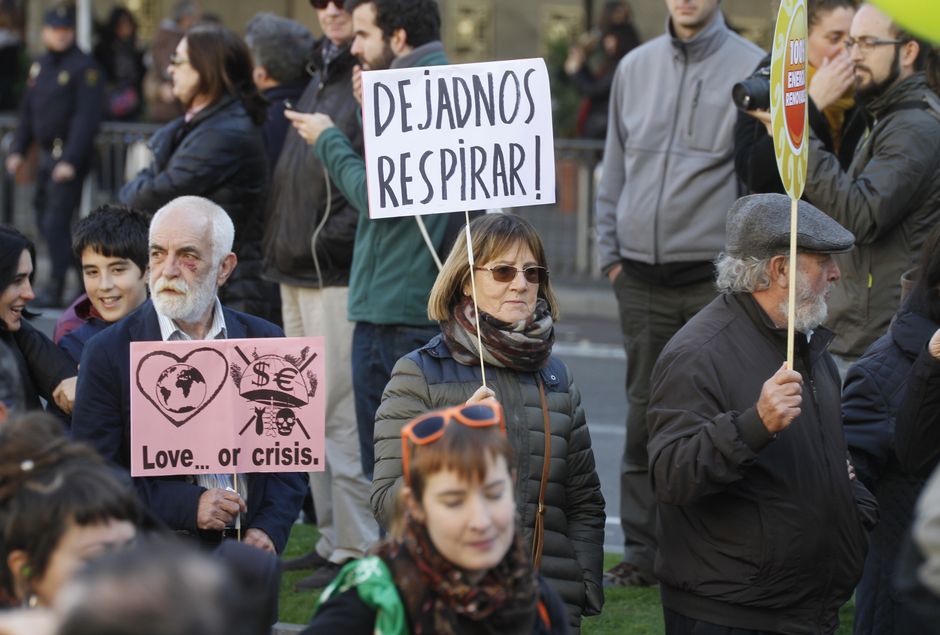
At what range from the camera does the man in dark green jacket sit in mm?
6746

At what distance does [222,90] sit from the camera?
7.58 m

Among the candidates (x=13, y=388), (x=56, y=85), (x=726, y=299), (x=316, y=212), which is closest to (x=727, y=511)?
(x=726, y=299)

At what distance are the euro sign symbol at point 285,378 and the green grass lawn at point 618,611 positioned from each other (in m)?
1.83

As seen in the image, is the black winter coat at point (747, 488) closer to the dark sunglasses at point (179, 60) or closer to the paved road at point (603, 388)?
the paved road at point (603, 388)

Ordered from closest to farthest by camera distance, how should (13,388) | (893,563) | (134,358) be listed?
(13,388) < (134,358) < (893,563)

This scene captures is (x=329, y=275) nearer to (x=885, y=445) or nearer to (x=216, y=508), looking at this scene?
(x=216, y=508)

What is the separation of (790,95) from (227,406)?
1.98 metres

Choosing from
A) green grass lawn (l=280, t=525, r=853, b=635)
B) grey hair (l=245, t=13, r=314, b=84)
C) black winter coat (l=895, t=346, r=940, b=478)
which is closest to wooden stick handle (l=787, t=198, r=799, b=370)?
black winter coat (l=895, t=346, r=940, b=478)

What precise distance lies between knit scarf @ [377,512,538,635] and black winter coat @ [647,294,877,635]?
1.30 meters

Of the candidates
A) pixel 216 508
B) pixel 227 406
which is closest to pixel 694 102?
pixel 227 406

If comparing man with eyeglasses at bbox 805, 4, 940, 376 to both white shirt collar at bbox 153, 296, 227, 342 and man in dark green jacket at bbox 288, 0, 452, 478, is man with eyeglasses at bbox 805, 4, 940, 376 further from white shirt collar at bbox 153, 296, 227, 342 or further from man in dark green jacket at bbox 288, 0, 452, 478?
white shirt collar at bbox 153, 296, 227, 342

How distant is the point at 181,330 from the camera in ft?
16.8

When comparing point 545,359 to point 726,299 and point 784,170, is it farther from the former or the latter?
point 784,170

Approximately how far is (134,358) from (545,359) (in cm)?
122
